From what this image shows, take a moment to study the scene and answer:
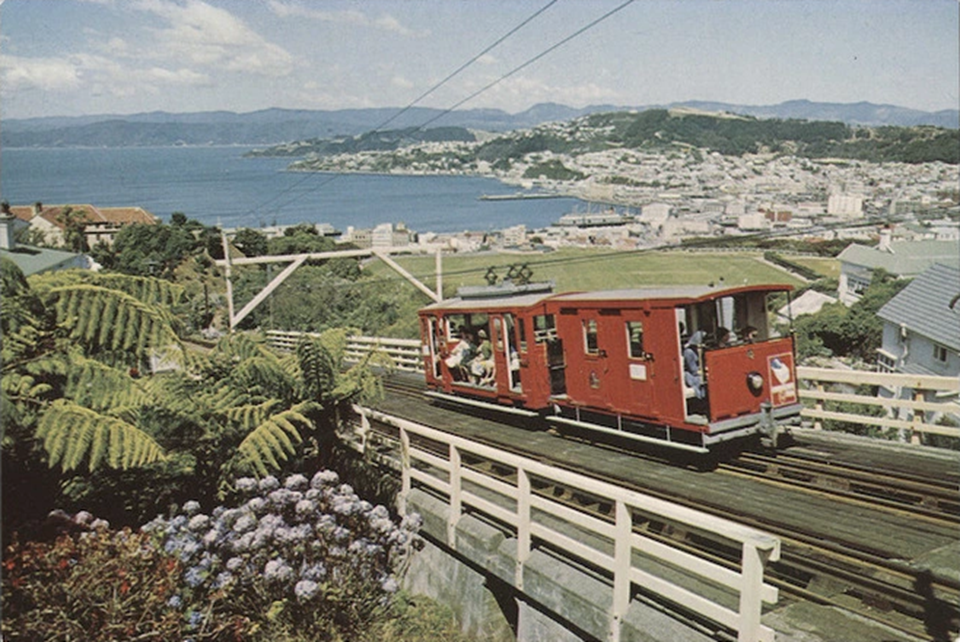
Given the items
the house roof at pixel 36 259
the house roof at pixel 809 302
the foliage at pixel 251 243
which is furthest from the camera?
the house roof at pixel 809 302

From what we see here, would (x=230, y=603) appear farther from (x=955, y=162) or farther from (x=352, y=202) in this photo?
(x=352, y=202)

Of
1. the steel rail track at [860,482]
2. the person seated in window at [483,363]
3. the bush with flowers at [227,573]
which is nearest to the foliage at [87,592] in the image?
the bush with flowers at [227,573]

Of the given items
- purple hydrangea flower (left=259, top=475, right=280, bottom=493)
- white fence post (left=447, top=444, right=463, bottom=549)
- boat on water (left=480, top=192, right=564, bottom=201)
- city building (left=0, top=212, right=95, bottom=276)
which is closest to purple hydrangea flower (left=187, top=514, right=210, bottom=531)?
purple hydrangea flower (left=259, top=475, right=280, bottom=493)

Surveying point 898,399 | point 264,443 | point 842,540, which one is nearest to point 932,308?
point 898,399

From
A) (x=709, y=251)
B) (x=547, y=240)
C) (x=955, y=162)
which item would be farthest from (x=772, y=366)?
(x=709, y=251)

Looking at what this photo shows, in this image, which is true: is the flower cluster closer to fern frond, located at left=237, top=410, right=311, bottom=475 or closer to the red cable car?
fern frond, located at left=237, top=410, right=311, bottom=475

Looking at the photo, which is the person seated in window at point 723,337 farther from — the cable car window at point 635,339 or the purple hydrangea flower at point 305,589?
the purple hydrangea flower at point 305,589
